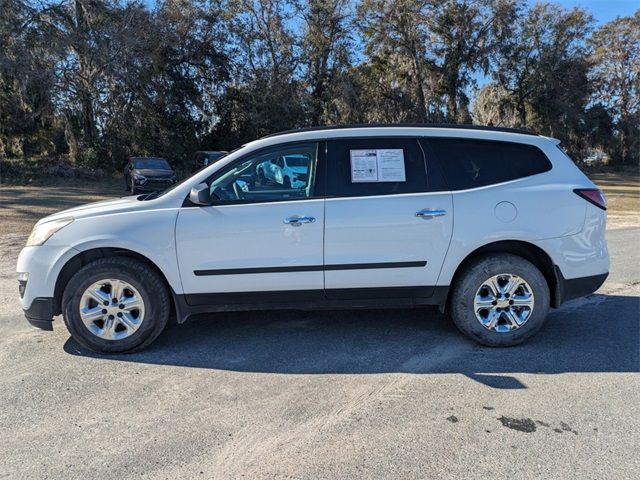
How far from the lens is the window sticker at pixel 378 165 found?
438 cm

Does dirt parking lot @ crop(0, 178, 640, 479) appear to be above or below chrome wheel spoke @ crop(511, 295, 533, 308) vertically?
below

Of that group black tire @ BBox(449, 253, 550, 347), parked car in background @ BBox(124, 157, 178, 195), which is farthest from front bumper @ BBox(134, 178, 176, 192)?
black tire @ BBox(449, 253, 550, 347)

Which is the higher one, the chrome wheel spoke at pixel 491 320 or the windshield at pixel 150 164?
the windshield at pixel 150 164

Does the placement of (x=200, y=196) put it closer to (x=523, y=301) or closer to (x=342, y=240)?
(x=342, y=240)

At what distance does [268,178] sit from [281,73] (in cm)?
3087

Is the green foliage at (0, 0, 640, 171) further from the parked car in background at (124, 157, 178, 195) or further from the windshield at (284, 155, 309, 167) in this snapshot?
the windshield at (284, 155, 309, 167)

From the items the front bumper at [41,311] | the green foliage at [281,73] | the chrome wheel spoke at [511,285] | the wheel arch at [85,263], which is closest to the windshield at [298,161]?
the wheel arch at [85,263]

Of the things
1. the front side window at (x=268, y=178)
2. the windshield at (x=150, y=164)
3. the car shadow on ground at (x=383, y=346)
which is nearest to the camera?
the car shadow on ground at (x=383, y=346)

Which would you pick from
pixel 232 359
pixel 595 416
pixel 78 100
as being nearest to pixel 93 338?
A: pixel 232 359

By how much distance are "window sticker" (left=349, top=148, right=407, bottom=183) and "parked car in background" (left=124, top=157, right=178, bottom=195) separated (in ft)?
56.3

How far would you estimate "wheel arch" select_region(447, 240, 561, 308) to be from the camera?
4.44m

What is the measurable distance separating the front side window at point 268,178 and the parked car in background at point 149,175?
55.2 feet

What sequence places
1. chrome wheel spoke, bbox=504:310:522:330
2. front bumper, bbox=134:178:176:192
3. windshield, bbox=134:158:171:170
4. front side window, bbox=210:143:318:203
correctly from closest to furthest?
front side window, bbox=210:143:318:203 → chrome wheel spoke, bbox=504:310:522:330 → front bumper, bbox=134:178:176:192 → windshield, bbox=134:158:171:170

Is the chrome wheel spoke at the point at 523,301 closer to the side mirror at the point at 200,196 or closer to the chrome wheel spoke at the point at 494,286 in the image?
the chrome wheel spoke at the point at 494,286
